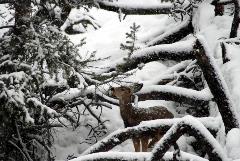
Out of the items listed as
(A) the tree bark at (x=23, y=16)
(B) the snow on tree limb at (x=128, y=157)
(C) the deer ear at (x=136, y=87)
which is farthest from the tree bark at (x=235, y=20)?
(B) the snow on tree limb at (x=128, y=157)

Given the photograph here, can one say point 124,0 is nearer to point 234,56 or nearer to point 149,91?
point 149,91

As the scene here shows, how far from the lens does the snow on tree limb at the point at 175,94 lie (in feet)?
15.0

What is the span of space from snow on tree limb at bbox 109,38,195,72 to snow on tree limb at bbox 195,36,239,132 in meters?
0.51

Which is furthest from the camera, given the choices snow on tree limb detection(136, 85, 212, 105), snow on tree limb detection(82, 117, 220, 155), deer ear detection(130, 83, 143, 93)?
deer ear detection(130, 83, 143, 93)

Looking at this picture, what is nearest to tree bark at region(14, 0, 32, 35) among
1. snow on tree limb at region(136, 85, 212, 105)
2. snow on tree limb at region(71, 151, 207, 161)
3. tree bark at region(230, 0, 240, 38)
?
snow on tree limb at region(136, 85, 212, 105)

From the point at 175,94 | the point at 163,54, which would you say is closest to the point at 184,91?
the point at 175,94

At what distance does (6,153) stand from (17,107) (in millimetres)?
897

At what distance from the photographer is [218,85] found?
133 inches

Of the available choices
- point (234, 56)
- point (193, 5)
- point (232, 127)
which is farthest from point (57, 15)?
point (232, 127)

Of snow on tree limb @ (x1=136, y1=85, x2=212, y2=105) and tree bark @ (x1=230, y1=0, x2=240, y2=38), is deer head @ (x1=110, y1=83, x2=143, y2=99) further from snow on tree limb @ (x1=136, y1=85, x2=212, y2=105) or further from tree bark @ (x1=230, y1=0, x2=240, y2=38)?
tree bark @ (x1=230, y1=0, x2=240, y2=38)

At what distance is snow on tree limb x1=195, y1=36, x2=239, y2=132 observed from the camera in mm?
3234

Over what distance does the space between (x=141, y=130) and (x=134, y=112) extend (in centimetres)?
191

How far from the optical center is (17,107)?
167 inches

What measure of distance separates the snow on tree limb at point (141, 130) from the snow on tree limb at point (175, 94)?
709mm
